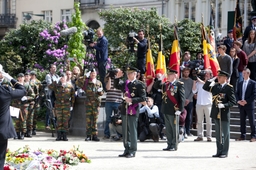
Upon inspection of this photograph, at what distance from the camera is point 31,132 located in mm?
19391

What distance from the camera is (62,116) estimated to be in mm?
18562

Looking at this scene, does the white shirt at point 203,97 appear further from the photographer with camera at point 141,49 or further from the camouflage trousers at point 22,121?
the camouflage trousers at point 22,121

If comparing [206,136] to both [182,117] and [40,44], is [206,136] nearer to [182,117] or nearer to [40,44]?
[182,117]

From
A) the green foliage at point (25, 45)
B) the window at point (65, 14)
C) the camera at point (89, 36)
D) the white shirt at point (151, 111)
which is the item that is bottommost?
the white shirt at point (151, 111)

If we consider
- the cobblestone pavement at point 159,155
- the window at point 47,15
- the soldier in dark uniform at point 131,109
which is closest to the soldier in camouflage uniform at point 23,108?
the cobblestone pavement at point 159,155

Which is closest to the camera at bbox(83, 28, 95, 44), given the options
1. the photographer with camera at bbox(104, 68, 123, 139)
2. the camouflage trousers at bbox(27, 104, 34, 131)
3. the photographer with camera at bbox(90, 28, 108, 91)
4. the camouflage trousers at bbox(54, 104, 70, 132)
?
the photographer with camera at bbox(90, 28, 108, 91)

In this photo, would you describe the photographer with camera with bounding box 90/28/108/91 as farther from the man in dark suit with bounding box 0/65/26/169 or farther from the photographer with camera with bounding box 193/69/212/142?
the man in dark suit with bounding box 0/65/26/169

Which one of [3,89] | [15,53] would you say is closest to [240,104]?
[3,89]

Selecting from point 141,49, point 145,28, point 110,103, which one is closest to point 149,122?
point 110,103

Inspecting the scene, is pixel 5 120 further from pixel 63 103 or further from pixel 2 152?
pixel 63 103

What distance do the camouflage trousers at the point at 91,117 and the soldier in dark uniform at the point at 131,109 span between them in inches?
156

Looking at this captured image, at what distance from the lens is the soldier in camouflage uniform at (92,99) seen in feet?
59.7

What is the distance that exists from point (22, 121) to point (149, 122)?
391 centimetres

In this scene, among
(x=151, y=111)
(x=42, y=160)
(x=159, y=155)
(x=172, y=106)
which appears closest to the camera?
(x=42, y=160)
